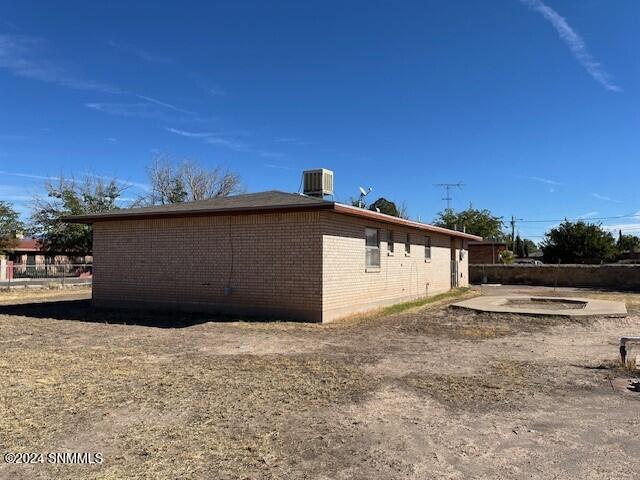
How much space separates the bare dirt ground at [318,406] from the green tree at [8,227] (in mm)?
37686

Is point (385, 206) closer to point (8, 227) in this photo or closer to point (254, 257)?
point (8, 227)

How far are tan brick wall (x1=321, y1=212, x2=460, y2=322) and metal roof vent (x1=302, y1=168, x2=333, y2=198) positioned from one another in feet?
5.15

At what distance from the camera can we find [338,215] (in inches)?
519

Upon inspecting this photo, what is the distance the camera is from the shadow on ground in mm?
12453

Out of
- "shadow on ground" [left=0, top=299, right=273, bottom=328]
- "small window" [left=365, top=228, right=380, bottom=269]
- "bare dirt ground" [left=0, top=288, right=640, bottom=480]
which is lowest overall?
"bare dirt ground" [left=0, top=288, right=640, bottom=480]

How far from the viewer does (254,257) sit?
13.4 metres

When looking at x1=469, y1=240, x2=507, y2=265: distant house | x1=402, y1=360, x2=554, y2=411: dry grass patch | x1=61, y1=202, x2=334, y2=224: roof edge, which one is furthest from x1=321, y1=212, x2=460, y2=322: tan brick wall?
x1=469, y1=240, x2=507, y2=265: distant house

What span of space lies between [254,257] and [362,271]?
119 inches

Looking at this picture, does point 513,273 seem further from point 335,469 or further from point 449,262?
point 335,469

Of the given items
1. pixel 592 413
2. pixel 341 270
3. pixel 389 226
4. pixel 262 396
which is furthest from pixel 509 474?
pixel 389 226

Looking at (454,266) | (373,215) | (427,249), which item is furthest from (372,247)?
(454,266)

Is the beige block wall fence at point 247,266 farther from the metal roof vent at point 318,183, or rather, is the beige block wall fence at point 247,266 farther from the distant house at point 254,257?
the metal roof vent at point 318,183

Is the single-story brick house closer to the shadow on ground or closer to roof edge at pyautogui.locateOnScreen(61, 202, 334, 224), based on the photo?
roof edge at pyautogui.locateOnScreen(61, 202, 334, 224)

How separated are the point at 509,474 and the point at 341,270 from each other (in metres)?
9.56
